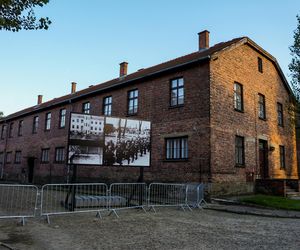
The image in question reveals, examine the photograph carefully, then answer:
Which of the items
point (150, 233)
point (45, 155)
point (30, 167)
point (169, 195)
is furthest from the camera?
point (30, 167)

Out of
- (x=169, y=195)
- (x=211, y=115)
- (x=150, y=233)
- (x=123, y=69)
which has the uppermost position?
(x=123, y=69)

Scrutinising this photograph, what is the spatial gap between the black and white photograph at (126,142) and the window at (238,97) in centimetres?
673

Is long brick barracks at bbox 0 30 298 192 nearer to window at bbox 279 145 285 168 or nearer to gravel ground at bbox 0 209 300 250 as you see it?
window at bbox 279 145 285 168

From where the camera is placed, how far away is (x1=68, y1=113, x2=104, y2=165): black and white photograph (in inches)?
434

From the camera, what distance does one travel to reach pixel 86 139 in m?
11.3

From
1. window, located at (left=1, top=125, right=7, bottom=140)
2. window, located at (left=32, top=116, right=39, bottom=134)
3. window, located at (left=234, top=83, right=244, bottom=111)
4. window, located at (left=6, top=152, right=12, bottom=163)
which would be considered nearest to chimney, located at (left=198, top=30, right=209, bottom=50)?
window, located at (left=234, top=83, right=244, bottom=111)

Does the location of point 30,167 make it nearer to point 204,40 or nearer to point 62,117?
point 62,117

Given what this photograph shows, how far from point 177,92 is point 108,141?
20.9 ft

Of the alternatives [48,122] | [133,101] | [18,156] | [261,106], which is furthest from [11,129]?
[261,106]

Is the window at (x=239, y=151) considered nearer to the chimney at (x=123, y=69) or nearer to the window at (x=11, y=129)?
the chimney at (x=123, y=69)

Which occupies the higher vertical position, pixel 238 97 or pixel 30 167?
pixel 238 97

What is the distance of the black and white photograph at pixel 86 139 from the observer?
1103 cm

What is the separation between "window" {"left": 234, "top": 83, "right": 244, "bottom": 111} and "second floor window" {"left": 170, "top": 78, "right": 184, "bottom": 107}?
3.15 m

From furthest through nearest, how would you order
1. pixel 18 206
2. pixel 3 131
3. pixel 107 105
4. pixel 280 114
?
pixel 3 131 → pixel 280 114 → pixel 107 105 → pixel 18 206
